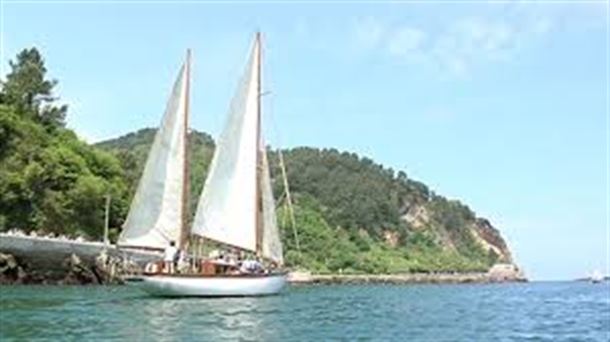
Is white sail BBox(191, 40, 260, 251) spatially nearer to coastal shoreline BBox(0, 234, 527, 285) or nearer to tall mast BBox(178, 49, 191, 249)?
tall mast BBox(178, 49, 191, 249)

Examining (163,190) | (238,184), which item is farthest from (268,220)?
(163,190)

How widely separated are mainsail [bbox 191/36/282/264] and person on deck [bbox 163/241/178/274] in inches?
96.8

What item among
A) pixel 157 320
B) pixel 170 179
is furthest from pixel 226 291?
pixel 157 320

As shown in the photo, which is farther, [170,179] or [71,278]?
[71,278]

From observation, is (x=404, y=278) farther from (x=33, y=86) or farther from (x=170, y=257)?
(x=170, y=257)

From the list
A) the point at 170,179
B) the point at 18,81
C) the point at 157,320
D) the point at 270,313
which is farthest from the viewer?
the point at 18,81

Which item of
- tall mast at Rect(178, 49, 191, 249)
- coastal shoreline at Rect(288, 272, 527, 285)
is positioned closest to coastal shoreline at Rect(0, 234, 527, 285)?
tall mast at Rect(178, 49, 191, 249)

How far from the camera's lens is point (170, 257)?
191 feet

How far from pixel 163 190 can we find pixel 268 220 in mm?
6532

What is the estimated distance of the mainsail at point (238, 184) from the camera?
60.6m

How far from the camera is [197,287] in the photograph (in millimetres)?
57562

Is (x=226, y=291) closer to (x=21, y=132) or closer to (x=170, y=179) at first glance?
(x=170, y=179)

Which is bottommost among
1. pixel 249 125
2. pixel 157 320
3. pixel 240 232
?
pixel 157 320

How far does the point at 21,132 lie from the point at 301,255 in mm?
62689
